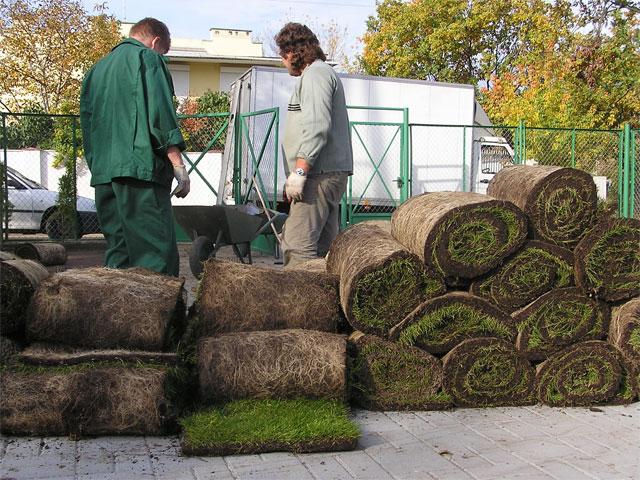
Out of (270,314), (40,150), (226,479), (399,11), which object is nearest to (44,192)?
(40,150)

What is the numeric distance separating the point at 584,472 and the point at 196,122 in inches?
1017

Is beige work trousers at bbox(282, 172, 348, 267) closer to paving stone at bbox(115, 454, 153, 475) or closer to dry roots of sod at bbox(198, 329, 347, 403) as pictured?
dry roots of sod at bbox(198, 329, 347, 403)

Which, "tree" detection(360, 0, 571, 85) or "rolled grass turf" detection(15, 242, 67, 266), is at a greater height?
"tree" detection(360, 0, 571, 85)

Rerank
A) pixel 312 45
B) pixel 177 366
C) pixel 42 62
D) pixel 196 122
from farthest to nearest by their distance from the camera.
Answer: pixel 196 122 < pixel 42 62 < pixel 312 45 < pixel 177 366

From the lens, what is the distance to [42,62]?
24406mm

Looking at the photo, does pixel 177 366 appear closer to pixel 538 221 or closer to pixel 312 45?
pixel 538 221

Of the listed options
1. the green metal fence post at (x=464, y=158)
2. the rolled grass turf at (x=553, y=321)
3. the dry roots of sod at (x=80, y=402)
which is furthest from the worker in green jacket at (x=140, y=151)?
the green metal fence post at (x=464, y=158)

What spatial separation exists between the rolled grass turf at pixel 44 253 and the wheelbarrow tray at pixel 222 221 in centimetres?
159

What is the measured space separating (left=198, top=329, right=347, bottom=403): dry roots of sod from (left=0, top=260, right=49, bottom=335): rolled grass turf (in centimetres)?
93

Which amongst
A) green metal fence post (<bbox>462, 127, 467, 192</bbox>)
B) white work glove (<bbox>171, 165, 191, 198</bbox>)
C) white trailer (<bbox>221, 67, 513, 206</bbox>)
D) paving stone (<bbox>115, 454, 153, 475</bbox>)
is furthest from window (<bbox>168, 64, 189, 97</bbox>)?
paving stone (<bbox>115, 454, 153, 475</bbox>)

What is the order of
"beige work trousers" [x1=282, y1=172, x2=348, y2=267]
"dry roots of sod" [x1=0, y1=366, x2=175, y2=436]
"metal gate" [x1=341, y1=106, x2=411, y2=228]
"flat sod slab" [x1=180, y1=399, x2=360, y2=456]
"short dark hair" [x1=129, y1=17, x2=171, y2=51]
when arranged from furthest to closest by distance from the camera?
"metal gate" [x1=341, y1=106, x2=411, y2=228]
"beige work trousers" [x1=282, y1=172, x2=348, y2=267]
"short dark hair" [x1=129, y1=17, x2=171, y2=51]
"dry roots of sod" [x1=0, y1=366, x2=175, y2=436]
"flat sod slab" [x1=180, y1=399, x2=360, y2=456]

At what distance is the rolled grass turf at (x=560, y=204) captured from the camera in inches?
171

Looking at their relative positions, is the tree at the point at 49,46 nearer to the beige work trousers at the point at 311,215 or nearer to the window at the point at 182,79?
the window at the point at 182,79

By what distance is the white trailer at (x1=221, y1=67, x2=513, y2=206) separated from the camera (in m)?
15.9
